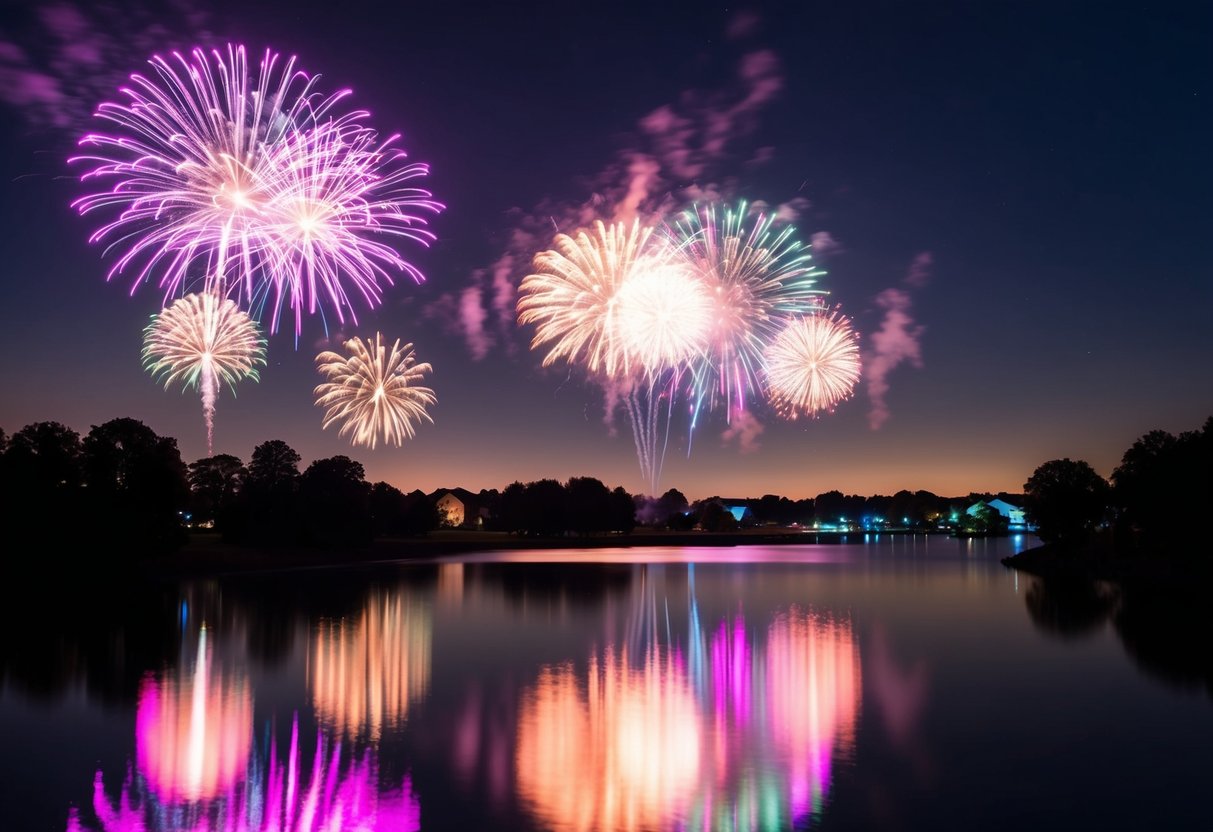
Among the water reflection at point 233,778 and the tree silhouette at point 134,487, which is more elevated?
the tree silhouette at point 134,487

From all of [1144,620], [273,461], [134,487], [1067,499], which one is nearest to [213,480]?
[273,461]

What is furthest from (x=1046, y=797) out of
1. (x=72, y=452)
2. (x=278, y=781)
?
(x=72, y=452)

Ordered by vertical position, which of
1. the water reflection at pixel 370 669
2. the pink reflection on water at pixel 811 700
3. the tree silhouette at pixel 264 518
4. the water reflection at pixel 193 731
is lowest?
→ the pink reflection on water at pixel 811 700

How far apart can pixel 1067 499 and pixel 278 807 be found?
108 m

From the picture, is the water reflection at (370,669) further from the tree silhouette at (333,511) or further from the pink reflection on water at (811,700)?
the tree silhouette at (333,511)

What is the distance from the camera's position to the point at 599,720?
2436cm

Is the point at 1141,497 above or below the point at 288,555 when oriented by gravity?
above

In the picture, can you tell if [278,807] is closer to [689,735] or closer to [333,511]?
[689,735]

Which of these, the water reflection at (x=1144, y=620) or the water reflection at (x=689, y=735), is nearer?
the water reflection at (x=689, y=735)

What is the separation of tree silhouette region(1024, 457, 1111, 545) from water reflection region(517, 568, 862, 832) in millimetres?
81116

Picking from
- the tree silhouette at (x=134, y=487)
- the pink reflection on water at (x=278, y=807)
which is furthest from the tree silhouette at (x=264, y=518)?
the pink reflection on water at (x=278, y=807)

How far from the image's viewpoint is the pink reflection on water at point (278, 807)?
15703 mm

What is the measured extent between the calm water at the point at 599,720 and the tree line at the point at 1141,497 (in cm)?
2604

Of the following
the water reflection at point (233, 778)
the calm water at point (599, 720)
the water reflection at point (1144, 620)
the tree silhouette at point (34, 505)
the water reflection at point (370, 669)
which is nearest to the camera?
the water reflection at point (233, 778)
